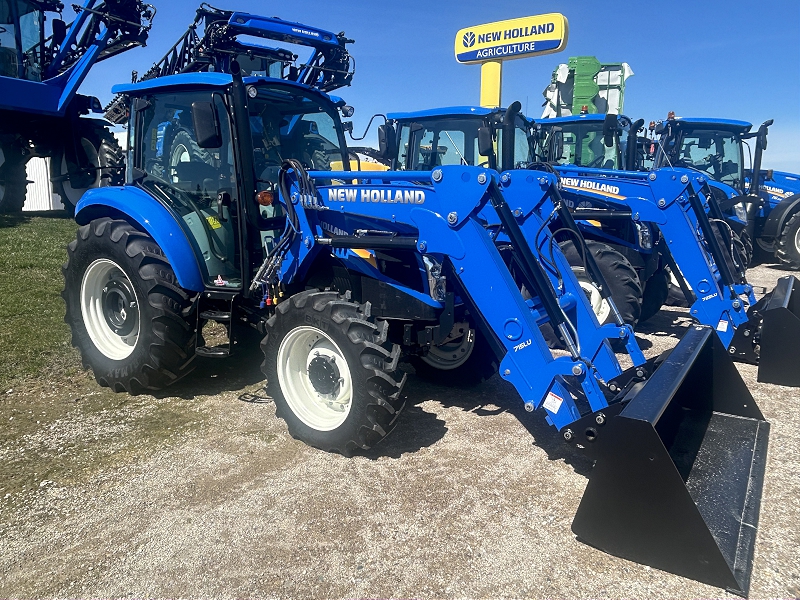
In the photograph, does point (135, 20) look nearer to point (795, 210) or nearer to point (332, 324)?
point (332, 324)

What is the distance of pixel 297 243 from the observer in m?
4.32

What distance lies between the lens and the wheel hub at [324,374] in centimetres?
397

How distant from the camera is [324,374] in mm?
4008

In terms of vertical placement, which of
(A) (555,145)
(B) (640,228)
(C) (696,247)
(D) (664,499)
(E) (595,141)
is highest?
(E) (595,141)

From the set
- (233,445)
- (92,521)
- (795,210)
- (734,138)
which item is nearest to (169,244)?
(233,445)

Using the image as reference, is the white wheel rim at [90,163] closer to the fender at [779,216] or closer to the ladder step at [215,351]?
the ladder step at [215,351]

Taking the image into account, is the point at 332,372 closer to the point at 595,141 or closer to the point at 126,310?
the point at 126,310

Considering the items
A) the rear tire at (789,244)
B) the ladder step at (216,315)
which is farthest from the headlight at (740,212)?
the ladder step at (216,315)

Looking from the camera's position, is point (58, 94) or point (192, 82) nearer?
point (192, 82)

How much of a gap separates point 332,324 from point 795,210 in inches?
408

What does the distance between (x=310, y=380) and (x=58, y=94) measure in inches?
448

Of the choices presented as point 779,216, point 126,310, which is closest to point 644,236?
point 126,310

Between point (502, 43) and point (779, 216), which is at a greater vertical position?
point (502, 43)

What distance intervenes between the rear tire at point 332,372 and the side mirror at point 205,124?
1.13m
